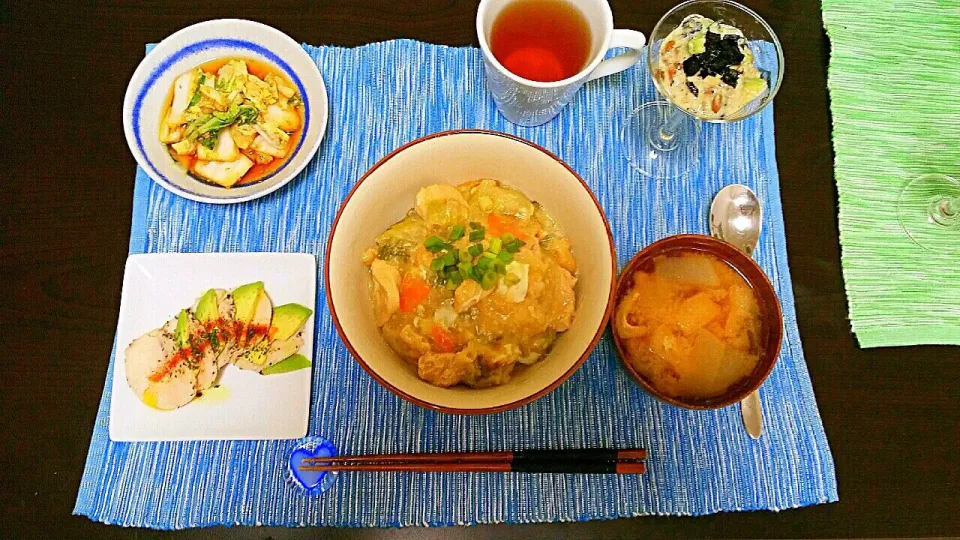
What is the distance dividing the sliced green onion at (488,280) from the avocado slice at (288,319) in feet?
2.18

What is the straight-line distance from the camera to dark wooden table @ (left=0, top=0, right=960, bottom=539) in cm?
169

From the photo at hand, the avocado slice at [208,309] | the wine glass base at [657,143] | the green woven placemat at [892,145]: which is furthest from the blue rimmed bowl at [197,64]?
the green woven placemat at [892,145]

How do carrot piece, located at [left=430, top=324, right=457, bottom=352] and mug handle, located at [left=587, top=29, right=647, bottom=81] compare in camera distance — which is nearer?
carrot piece, located at [left=430, top=324, right=457, bottom=352]

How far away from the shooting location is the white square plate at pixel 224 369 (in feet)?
5.49

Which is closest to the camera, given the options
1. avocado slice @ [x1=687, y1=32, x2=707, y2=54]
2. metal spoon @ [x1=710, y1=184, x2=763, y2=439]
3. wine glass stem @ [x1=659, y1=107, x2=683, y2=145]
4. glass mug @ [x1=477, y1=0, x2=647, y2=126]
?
glass mug @ [x1=477, y1=0, x2=647, y2=126]

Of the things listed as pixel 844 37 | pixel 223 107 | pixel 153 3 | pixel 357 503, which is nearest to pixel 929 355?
pixel 844 37

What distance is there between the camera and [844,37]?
209cm

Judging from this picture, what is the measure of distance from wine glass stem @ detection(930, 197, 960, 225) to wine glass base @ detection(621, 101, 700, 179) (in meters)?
A: 0.86

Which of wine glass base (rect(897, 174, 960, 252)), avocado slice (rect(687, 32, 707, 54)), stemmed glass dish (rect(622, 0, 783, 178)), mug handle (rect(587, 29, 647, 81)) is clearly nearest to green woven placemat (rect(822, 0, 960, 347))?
wine glass base (rect(897, 174, 960, 252))

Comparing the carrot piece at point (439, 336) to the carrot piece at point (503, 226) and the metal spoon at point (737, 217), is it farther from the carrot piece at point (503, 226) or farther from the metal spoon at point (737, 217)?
the metal spoon at point (737, 217)

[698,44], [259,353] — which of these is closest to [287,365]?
[259,353]

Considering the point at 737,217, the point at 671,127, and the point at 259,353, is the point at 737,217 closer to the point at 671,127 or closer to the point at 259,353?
the point at 671,127

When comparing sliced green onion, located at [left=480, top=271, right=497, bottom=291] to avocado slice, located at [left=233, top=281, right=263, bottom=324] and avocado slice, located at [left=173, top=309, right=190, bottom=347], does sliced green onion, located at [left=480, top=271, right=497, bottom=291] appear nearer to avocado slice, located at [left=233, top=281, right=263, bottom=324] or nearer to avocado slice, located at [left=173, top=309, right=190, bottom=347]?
avocado slice, located at [left=233, top=281, right=263, bottom=324]

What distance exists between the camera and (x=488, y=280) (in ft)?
4.58
